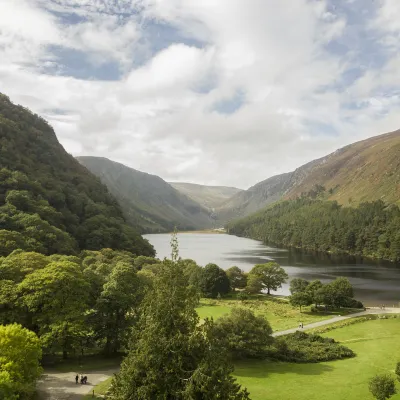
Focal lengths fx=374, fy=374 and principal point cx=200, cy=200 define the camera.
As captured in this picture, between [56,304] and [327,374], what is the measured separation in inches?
1074

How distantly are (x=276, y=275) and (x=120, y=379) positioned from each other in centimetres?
7529

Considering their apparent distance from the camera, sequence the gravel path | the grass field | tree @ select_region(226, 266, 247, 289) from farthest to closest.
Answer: tree @ select_region(226, 266, 247, 289) → the grass field → the gravel path

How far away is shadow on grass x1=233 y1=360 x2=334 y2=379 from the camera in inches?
1451

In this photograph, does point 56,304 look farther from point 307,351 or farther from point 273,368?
point 307,351

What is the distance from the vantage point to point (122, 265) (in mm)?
42750

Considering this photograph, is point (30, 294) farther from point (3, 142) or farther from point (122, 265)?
point (3, 142)

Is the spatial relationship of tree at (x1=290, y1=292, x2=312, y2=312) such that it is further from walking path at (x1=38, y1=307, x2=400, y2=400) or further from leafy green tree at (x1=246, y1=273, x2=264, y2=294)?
walking path at (x1=38, y1=307, x2=400, y2=400)

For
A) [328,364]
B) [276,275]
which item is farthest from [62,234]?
[328,364]

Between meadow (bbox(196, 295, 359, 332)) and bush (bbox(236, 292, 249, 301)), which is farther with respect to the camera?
bush (bbox(236, 292, 249, 301))

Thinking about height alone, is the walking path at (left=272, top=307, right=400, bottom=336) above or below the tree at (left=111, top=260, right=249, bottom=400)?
below

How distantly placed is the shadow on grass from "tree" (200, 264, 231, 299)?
45.0m

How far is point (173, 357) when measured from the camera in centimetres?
1758

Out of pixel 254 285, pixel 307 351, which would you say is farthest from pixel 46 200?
pixel 307 351

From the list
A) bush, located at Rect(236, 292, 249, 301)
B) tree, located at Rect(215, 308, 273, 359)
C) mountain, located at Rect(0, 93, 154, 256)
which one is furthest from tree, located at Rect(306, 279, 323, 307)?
mountain, located at Rect(0, 93, 154, 256)
